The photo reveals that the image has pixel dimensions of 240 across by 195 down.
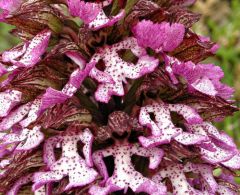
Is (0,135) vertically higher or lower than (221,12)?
higher

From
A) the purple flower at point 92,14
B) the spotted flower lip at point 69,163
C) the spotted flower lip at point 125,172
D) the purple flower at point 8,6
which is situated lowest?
the spotted flower lip at point 69,163

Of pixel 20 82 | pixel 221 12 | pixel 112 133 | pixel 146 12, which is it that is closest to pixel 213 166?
pixel 112 133

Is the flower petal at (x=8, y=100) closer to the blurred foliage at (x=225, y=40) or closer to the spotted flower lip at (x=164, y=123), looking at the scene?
the spotted flower lip at (x=164, y=123)

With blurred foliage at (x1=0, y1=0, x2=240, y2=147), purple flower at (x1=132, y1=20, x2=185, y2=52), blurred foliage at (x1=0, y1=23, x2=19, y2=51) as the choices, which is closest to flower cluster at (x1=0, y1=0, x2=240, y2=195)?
purple flower at (x1=132, y1=20, x2=185, y2=52)

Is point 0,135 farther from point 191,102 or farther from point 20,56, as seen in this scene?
point 191,102

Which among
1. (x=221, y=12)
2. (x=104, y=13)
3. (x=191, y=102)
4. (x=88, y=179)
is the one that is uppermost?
(x=104, y=13)

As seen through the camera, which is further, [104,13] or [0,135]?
[0,135]

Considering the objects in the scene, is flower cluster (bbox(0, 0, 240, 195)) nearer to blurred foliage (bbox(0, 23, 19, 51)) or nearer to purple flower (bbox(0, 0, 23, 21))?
purple flower (bbox(0, 0, 23, 21))

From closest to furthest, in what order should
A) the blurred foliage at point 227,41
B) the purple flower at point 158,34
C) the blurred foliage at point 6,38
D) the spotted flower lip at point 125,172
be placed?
the spotted flower lip at point 125,172, the purple flower at point 158,34, the blurred foliage at point 227,41, the blurred foliage at point 6,38

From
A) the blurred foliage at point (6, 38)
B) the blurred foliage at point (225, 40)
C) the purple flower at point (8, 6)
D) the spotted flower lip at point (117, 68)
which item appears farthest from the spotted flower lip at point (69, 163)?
the blurred foliage at point (6, 38)
